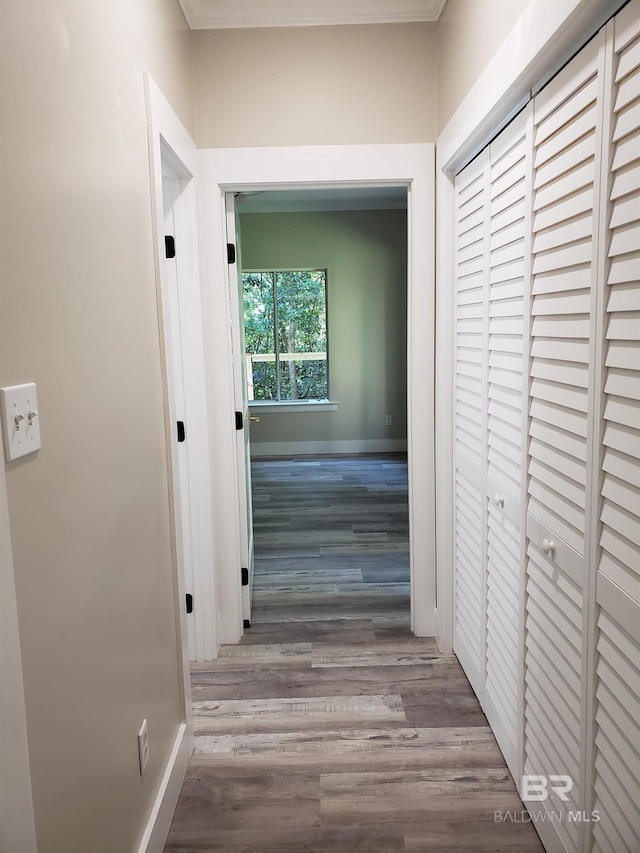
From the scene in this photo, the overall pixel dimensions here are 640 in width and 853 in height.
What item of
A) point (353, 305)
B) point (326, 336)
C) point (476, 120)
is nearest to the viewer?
point (476, 120)

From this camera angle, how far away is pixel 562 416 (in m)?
1.41

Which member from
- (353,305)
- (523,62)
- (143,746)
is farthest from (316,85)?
(353,305)

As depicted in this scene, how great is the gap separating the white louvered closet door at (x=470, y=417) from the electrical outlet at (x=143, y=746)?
1180 millimetres

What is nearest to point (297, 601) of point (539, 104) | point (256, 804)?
point (256, 804)

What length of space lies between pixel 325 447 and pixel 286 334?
136cm

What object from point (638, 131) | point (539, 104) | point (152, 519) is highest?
point (539, 104)

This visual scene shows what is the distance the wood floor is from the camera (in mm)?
1710

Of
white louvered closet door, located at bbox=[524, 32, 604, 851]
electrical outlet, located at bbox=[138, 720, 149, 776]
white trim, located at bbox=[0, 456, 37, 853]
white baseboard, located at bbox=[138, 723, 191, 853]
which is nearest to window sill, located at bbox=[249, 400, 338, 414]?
white baseboard, located at bbox=[138, 723, 191, 853]

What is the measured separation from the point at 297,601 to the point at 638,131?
2.67 metres

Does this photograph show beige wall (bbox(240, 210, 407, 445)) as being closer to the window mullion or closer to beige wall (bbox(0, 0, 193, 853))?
Result: the window mullion

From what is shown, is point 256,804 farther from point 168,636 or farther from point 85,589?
point 85,589

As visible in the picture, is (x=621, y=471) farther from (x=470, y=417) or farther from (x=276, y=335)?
(x=276, y=335)

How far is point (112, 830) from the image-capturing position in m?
1.30

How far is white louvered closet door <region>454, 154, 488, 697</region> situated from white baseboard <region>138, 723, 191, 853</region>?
1069 millimetres
